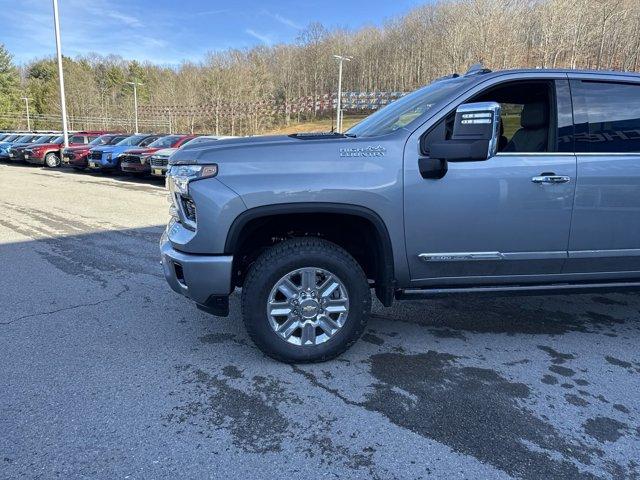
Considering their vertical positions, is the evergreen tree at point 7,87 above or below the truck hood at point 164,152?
above

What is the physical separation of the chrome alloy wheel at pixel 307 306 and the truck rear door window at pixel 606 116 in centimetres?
201

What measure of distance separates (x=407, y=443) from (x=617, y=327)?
2.68m

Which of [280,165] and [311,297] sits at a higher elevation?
[280,165]

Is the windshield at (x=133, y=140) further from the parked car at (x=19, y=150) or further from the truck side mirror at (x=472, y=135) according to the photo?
the truck side mirror at (x=472, y=135)

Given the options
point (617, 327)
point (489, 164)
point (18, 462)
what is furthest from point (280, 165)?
point (617, 327)

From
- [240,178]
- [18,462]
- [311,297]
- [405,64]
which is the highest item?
[405,64]

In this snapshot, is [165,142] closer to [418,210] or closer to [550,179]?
[418,210]

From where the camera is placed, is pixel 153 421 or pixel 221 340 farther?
pixel 221 340

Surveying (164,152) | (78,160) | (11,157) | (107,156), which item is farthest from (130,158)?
(11,157)

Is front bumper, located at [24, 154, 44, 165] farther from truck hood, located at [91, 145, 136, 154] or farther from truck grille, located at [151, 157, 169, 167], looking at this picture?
truck grille, located at [151, 157, 169, 167]

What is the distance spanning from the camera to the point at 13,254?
248 inches

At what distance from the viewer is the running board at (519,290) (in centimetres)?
332

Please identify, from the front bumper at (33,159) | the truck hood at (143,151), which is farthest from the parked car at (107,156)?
the front bumper at (33,159)

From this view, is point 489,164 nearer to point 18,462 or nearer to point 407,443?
point 407,443
